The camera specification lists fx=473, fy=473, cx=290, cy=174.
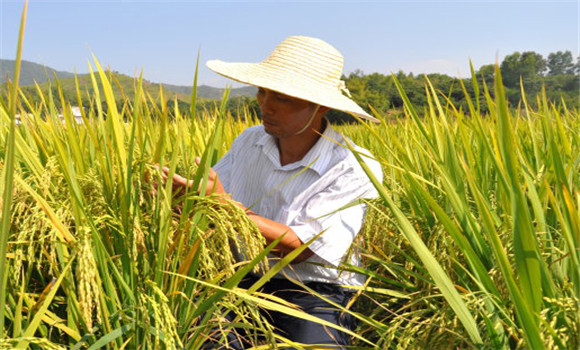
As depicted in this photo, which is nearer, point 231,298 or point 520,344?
point 520,344

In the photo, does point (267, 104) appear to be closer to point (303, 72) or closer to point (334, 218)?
point (303, 72)

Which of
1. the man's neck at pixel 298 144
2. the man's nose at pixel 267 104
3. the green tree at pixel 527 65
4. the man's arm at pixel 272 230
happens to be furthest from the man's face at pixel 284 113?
the green tree at pixel 527 65

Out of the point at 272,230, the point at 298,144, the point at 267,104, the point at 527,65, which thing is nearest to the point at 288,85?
the point at 267,104

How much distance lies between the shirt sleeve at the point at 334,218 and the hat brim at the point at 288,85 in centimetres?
31

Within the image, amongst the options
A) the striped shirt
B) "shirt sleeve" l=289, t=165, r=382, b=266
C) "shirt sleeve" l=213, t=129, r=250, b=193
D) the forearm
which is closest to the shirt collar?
the striped shirt

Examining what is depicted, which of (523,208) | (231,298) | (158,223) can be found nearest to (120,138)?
(158,223)

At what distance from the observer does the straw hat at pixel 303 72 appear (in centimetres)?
192

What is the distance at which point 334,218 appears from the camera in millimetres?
1867

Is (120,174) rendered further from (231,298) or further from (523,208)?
(523,208)

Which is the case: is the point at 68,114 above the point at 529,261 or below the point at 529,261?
above

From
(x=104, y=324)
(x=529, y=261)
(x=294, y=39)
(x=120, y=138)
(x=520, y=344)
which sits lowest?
(x=104, y=324)

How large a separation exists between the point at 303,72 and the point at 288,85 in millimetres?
171

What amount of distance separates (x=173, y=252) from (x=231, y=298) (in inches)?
8.8

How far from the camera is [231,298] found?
141 cm
